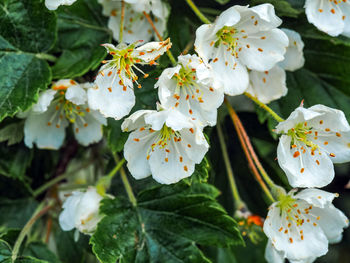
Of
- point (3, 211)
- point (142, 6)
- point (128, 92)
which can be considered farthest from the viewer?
point (3, 211)

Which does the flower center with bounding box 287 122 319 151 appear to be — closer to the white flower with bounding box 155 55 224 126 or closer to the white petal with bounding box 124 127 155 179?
the white flower with bounding box 155 55 224 126

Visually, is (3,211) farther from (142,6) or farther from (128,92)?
(142,6)

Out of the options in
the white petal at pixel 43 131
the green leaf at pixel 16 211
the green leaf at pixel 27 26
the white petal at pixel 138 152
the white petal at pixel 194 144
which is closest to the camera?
the white petal at pixel 194 144

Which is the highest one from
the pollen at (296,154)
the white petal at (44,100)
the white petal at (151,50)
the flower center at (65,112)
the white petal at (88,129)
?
the white petal at (151,50)

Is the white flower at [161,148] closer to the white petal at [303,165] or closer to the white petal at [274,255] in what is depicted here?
the white petal at [303,165]

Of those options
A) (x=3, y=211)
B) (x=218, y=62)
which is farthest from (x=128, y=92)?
(x=3, y=211)

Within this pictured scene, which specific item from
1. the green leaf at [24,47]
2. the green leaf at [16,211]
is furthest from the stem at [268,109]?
the green leaf at [16,211]
